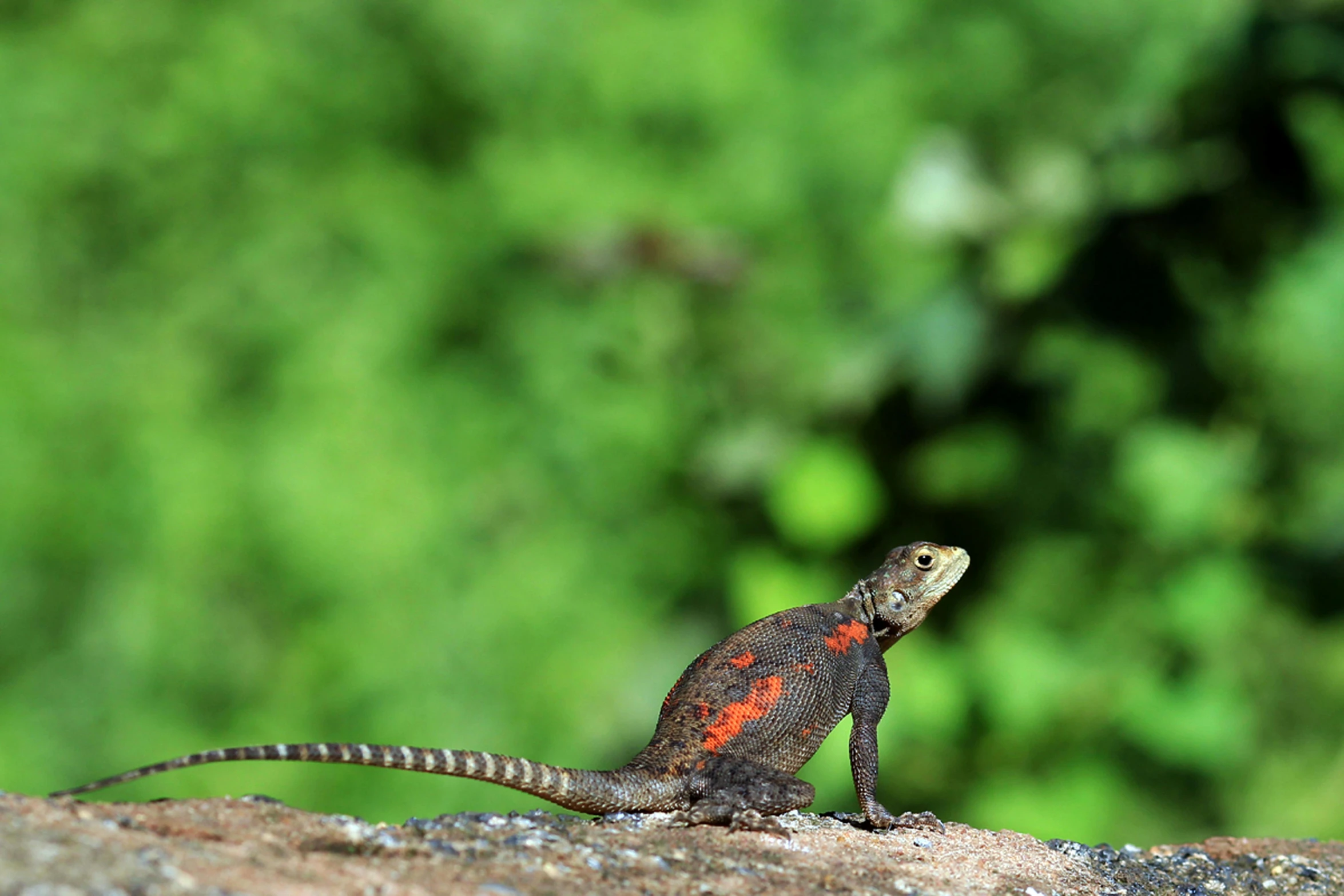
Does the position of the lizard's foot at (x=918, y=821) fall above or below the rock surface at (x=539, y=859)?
above

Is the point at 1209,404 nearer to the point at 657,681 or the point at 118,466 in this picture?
the point at 657,681

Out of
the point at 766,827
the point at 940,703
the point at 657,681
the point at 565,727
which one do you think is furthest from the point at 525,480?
the point at 766,827

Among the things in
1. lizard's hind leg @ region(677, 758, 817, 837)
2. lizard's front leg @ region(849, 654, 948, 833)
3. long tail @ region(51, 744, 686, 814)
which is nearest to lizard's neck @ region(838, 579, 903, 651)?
lizard's front leg @ region(849, 654, 948, 833)

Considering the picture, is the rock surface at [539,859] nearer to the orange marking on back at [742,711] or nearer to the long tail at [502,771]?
the long tail at [502,771]

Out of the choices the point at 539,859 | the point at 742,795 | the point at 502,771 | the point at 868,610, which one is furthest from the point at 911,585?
the point at 539,859

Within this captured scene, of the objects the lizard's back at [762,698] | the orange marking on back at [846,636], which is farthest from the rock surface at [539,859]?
the orange marking on back at [846,636]

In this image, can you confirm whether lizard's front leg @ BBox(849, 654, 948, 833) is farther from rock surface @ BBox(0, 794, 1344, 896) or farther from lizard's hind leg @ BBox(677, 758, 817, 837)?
lizard's hind leg @ BBox(677, 758, 817, 837)
